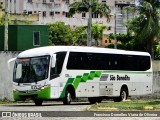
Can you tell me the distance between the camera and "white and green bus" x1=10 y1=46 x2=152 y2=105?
97.3 ft

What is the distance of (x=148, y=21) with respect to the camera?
231ft

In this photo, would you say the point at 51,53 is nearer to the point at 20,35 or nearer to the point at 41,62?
the point at 41,62

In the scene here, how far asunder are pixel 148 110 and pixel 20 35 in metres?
27.8

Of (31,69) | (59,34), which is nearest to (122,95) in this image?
(31,69)

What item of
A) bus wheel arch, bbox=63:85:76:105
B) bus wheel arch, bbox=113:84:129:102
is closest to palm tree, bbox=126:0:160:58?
bus wheel arch, bbox=113:84:129:102

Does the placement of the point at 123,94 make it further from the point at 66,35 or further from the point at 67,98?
the point at 66,35

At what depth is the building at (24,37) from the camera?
48.1 meters

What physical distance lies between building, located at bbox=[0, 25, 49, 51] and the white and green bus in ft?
44.6

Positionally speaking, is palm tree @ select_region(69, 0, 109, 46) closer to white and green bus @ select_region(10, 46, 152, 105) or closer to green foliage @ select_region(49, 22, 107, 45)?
white and green bus @ select_region(10, 46, 152, 105)

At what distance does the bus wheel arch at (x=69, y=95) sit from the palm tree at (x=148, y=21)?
38.9 m

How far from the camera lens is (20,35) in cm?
4788

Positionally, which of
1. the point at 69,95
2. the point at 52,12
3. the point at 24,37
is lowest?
the point at 69,95

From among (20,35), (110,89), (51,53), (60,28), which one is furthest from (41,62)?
(60,28)

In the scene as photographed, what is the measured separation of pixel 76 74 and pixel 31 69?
110 inches
